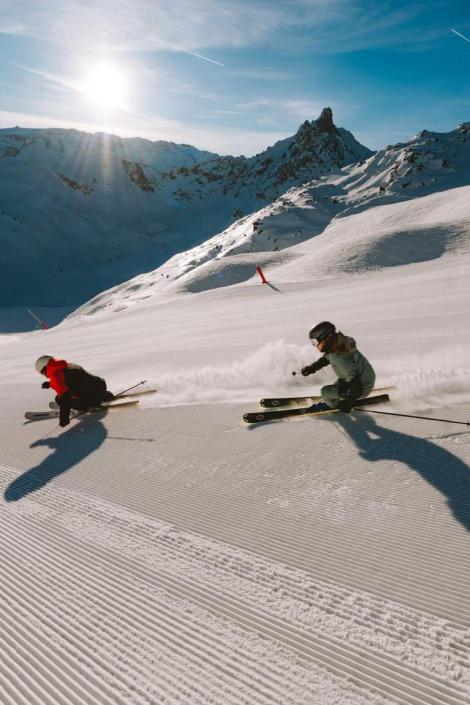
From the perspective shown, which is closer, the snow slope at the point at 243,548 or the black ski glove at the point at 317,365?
the snow slope at the point at 243,548

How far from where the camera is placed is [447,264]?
60.0 ft

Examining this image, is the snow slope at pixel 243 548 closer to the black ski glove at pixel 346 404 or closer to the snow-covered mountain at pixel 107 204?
the black ski glove at pixel 346 404

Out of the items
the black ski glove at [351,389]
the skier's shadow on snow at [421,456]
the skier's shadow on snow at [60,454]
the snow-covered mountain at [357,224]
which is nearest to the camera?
the skier's shadow on snow at [421,456]

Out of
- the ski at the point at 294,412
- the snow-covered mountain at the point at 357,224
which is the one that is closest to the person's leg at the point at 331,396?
the ski at the point at 294,412

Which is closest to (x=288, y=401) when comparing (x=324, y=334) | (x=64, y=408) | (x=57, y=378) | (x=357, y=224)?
(x=324, y=334)

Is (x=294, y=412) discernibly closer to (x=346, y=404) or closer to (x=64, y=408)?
(x=346, y=404)

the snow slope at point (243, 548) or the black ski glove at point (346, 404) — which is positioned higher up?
→ the black ski glove at point (346, 404)

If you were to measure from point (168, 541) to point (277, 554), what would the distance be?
993 millimetres

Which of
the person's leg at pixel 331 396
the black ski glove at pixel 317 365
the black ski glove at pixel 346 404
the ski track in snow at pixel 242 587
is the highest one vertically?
the black ski glove at pixel 317 365

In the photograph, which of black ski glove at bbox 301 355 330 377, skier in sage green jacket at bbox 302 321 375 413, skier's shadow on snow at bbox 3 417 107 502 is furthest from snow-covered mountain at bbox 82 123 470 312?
skier's shadow on snow at bbox 3 417 107 502

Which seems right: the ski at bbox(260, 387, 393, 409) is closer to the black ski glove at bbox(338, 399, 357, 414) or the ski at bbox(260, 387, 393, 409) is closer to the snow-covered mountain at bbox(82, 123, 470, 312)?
the black ski glove at bbox(338, 399, 357, 414)

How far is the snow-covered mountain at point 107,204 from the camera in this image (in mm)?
108000

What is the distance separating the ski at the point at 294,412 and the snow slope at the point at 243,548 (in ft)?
0.47

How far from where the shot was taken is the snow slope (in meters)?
2.53
